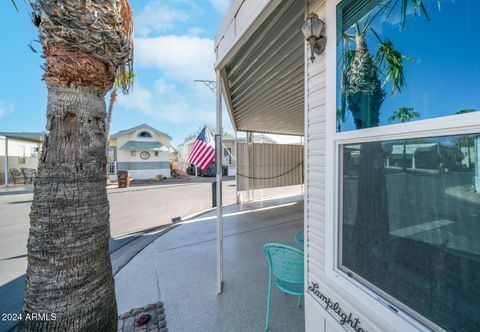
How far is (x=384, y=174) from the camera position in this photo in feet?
3.80

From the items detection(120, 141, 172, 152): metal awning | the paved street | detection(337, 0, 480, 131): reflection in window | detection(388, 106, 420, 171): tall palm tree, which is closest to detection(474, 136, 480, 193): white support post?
detection(337, 0, 480, 131): reflection in window

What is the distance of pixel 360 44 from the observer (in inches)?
51.3

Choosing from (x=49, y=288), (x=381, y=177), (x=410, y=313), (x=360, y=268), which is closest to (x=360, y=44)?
(x=381, y=177)

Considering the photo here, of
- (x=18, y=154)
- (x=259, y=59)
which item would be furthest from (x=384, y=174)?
(x=18, y=154)

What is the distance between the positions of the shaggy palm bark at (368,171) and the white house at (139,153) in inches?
670

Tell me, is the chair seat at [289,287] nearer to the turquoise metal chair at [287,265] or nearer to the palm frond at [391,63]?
the turquoise metal chair at [287,265]

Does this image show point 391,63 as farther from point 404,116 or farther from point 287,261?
point 287,261

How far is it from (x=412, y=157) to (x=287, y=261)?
1399mm

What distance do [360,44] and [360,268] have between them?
4.76ft

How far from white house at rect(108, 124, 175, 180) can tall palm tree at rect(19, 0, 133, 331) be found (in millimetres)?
16084

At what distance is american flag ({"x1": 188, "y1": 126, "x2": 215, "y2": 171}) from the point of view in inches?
137

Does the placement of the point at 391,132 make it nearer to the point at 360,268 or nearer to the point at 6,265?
the point at 360,268

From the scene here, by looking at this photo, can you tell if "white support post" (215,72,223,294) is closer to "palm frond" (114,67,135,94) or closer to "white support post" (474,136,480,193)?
"palm frond" (114,67,135,94)

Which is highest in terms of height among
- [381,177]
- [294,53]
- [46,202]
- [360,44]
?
[294,53]
